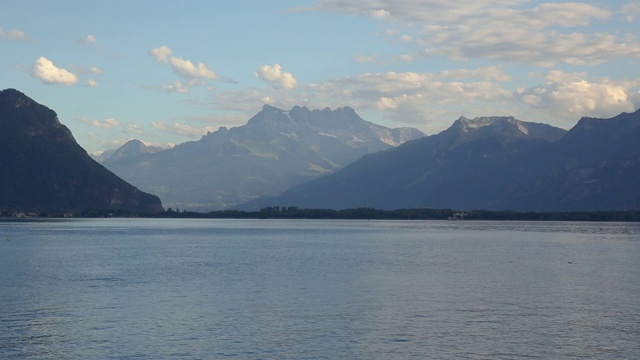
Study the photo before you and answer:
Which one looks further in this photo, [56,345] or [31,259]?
[31,259]

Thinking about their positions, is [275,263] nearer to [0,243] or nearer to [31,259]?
[31,259]

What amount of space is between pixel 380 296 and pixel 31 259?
7355cm

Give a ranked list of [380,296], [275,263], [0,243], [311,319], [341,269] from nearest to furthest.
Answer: [311,319], [380,296], [341,269], [275,263], [0,243]

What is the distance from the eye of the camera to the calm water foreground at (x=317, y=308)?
59.4 metres

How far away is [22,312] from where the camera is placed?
7375 cm

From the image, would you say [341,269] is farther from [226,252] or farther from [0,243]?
[0,243]

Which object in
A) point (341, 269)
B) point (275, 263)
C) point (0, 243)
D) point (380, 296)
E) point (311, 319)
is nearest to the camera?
point (311, 319)

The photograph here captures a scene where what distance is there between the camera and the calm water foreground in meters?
59.4

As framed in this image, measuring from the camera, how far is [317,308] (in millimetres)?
77188

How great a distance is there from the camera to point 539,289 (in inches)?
3716

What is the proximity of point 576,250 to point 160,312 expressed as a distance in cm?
11873

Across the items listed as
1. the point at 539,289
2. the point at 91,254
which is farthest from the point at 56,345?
the point at 91,254

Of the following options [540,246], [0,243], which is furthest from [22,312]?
[540,246]

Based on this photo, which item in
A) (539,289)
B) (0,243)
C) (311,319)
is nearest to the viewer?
(311,319)
